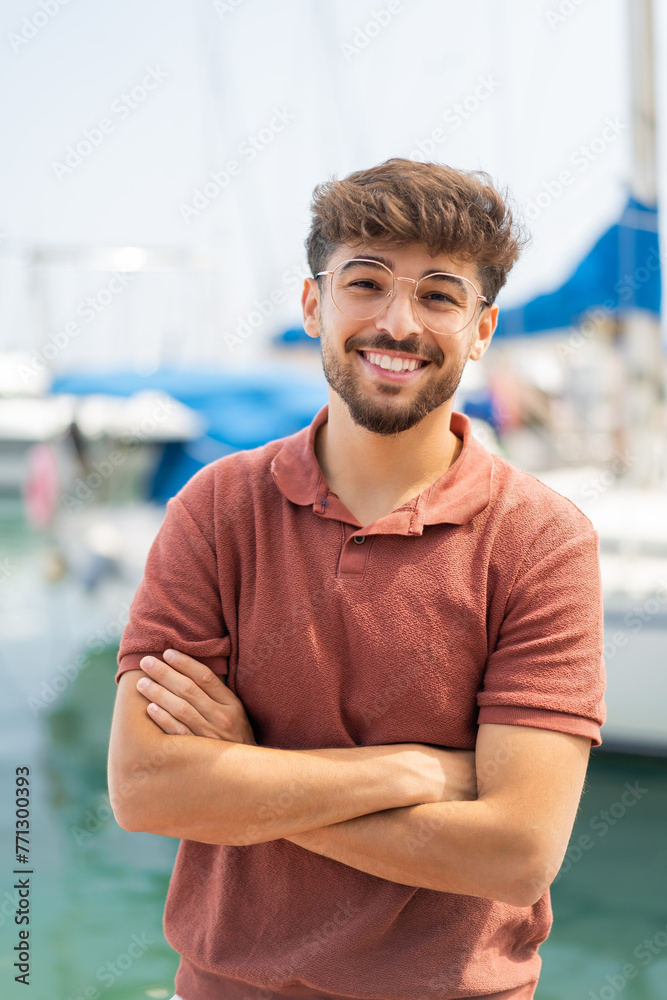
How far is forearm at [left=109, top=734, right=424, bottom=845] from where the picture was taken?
1.40 meters

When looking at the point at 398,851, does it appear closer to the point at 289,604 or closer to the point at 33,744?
the point at 289,604

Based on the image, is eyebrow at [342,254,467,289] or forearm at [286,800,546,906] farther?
eyebrow at [342,254,467,289]

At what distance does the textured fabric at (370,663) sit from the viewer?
4.61 ft

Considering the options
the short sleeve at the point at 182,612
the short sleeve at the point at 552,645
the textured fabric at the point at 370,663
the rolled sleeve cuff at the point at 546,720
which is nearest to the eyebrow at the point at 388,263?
the textured fabric at the point at 370,663

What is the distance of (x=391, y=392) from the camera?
59.1 inches

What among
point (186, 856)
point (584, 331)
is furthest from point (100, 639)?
point (186, 856)

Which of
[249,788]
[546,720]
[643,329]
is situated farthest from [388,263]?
[643,329]

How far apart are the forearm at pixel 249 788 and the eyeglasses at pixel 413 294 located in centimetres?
71

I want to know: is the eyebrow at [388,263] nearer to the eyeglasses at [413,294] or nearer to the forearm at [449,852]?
the eyeglasses at [413,294]

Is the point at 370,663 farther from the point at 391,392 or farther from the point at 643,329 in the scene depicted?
the point at 643,329

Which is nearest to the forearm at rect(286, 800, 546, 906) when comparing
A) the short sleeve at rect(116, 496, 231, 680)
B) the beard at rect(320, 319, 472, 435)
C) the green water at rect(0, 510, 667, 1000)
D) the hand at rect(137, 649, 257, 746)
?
the hand at rect(137, 649, 257, 746)

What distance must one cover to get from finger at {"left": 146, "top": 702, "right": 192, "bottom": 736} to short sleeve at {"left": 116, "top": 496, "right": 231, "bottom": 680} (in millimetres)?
77

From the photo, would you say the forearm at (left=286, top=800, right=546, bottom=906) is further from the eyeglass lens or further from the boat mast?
the boat mast

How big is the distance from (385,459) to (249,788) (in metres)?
0.59
